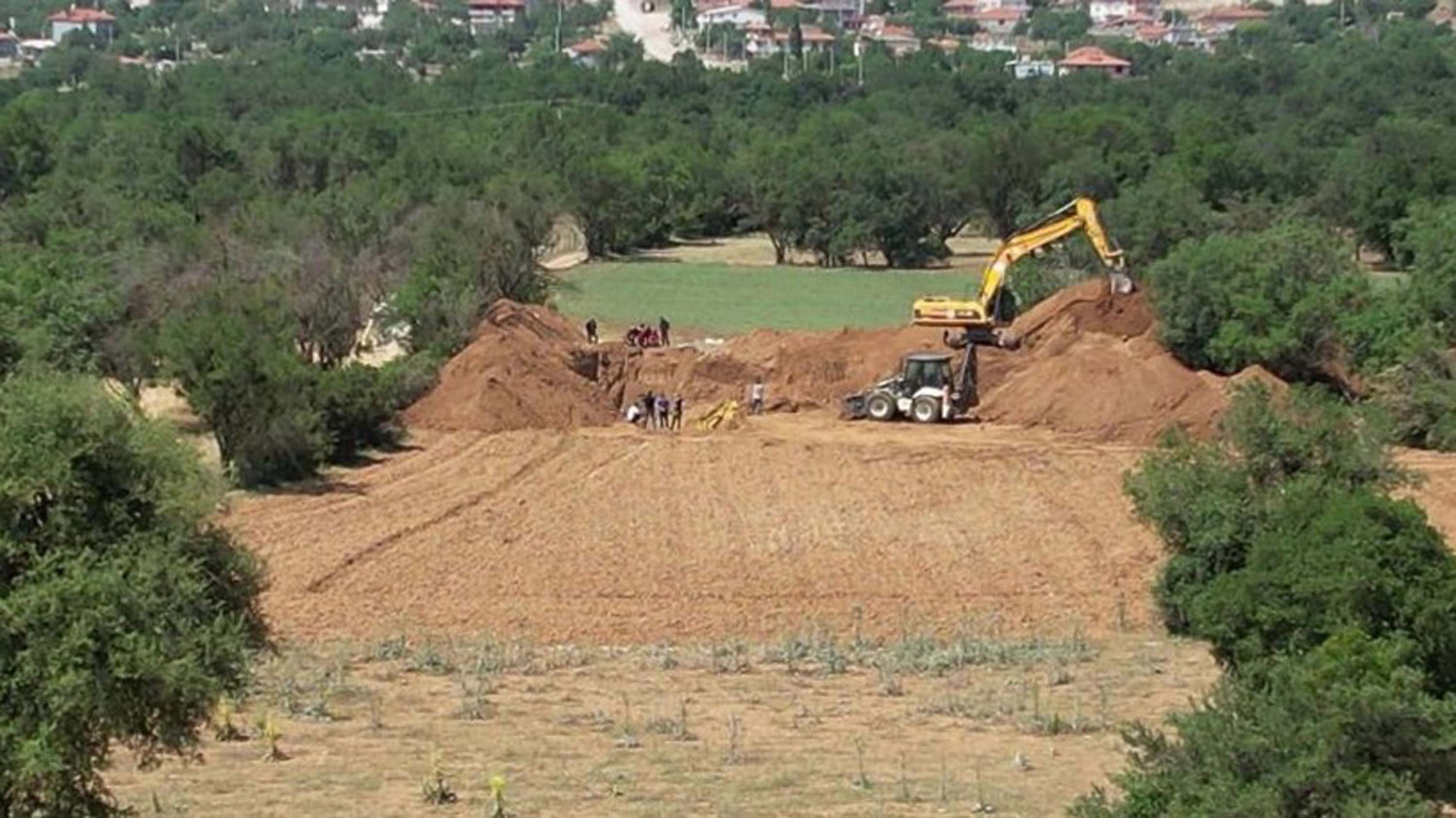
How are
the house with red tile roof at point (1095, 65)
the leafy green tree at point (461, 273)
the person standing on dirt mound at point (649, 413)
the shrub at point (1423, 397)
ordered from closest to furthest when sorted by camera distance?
the shrub at point (1423, 397) → the person standing on dirt mound at point (649, 413) → the leafy green tree at point (461, 273) → the house with red tile roof at point (1095, 65)

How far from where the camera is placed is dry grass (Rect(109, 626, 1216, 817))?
71.9 feet

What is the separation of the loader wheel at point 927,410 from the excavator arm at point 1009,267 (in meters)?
3.31

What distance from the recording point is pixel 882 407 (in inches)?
1893

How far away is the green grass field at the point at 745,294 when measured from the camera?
219ft

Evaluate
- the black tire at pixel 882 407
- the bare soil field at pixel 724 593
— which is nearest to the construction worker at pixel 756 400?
the bare soil field at pixel 724 593

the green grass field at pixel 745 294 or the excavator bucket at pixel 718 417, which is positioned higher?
the excavator bucket at pixel 718 417

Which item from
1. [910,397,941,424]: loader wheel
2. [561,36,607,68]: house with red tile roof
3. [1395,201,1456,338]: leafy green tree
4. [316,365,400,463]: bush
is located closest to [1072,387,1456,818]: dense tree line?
[910,397,941,424]: loader wheel

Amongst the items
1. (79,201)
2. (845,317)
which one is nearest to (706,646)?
(845,317)

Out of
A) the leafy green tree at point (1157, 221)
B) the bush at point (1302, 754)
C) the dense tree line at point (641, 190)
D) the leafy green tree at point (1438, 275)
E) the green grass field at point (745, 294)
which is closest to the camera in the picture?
the bush at point (1302, 754)

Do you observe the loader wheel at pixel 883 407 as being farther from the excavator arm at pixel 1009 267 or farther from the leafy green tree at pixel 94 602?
the leafy green tree at pixel 94 602

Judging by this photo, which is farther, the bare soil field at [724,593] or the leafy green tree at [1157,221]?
the leafy green tree at [1157,221]

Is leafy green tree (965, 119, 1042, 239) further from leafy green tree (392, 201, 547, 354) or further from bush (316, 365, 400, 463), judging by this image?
bush (316, 365, 400, 463)

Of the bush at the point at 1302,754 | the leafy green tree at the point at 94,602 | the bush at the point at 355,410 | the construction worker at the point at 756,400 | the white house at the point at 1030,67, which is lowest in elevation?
the white house at the point at 1030,67

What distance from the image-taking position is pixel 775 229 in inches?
3418
